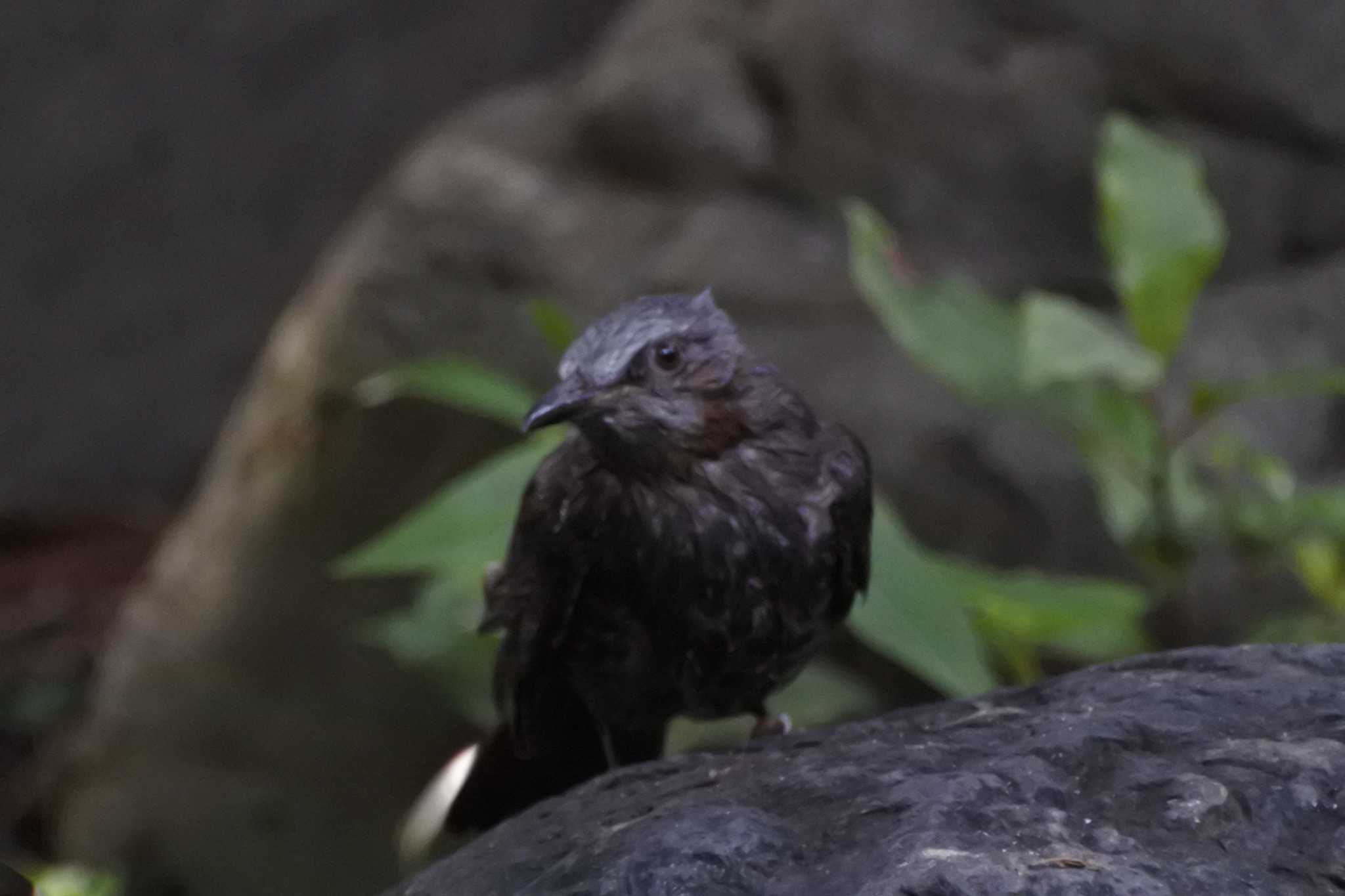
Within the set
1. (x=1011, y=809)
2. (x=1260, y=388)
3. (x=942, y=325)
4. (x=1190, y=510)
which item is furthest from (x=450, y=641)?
(x=1011, y=809)

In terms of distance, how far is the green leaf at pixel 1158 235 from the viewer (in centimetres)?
393

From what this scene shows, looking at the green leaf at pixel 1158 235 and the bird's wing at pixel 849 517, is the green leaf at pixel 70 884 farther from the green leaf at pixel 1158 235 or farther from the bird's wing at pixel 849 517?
the green leaf at pixel 1158 235

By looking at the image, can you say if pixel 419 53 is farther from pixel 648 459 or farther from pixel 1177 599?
pixel 648 459

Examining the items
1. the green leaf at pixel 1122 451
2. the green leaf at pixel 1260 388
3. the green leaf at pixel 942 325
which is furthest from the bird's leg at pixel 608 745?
the green leaf at pixel 1260 388

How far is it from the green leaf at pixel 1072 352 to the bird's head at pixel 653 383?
1253 mm

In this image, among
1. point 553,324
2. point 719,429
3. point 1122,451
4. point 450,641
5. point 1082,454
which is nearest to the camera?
point 719,429

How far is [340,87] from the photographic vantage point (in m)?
7.79

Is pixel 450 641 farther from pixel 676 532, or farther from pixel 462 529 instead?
pixel 676 532

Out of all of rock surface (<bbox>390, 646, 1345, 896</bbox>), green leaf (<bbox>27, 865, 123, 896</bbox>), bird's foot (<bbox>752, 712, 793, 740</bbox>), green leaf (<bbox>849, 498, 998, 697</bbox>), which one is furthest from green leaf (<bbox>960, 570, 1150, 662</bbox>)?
green leaf (<bbox>27, 865, 123, 896</bbox>)

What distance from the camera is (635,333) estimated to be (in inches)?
94.8

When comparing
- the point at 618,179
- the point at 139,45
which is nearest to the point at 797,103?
the point at 618,179

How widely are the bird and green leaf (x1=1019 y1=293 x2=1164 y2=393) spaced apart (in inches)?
39.1

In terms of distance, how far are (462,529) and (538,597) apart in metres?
0.81

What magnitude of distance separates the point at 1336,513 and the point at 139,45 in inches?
226
